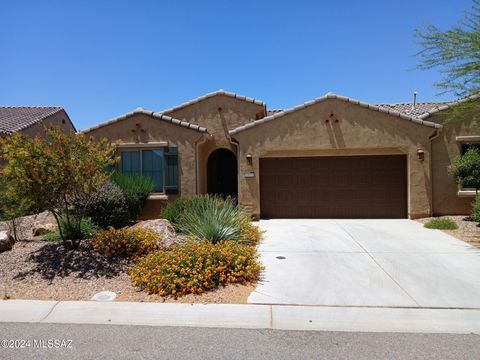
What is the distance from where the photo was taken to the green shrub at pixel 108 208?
30.5ft

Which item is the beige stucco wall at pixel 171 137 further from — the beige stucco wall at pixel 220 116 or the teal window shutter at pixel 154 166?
the beige stucco wall at pixel 220 116

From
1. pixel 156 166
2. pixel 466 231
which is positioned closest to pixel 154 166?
pixel 156 166

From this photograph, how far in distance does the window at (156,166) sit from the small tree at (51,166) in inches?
235

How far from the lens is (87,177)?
670 cm

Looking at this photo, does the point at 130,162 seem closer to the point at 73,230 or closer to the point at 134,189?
the point at 134,189

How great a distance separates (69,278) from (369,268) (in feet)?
18.4

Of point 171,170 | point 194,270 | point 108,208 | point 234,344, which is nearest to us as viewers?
point 234,344

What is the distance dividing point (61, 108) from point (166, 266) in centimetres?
1949

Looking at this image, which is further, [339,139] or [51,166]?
[339,139]

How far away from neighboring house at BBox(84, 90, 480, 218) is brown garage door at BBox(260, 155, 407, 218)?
4cm

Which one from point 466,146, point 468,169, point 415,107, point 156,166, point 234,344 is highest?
point 415,107

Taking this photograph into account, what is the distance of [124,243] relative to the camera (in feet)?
22.8

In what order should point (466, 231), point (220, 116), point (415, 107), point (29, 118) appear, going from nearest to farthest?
point (466, 231) → point (220, 116) → point (415, 107) → point (29, 118)

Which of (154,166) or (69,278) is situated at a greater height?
(154,166)
